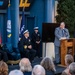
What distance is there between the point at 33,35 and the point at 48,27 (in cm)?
88

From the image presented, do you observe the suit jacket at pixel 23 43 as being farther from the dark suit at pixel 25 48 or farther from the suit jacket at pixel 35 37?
the suit jacket at pixel 35 37

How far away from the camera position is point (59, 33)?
11.1m

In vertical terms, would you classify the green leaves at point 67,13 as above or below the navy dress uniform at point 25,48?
above

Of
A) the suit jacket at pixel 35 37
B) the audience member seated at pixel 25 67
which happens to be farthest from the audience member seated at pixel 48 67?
the suit jacket at pixel 35 37

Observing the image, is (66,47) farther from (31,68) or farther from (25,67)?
(25,67)

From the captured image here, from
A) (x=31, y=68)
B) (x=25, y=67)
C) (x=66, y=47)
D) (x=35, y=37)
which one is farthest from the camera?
(x=35, y=37)

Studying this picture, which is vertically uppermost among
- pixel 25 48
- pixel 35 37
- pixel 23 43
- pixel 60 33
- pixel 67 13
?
pixel 67 13

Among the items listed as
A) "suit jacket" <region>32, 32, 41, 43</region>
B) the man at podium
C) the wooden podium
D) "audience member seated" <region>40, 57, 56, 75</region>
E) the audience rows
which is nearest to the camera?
the audience rows

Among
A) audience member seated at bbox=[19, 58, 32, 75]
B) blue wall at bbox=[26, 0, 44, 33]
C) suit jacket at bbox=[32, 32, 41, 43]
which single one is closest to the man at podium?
suit jacket at bbox=[32, 32, 41, 43]

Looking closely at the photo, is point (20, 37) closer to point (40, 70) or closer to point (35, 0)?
point (35, 0)

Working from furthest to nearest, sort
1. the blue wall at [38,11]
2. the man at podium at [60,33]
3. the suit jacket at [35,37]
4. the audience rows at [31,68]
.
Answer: the blue wall at [38,11] → the suit jacket at [35,37] → the man at podium at [60,33] → the audience rows at [31,68]

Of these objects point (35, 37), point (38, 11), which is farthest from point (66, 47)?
point (38, 11)

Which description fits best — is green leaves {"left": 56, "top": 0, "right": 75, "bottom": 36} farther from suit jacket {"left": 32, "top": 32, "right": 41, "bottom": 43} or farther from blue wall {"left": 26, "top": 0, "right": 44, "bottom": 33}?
suit jacket {"left": 32, "top": 32, "right": 41, "bottom": 43}

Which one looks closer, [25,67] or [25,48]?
[25,67]
